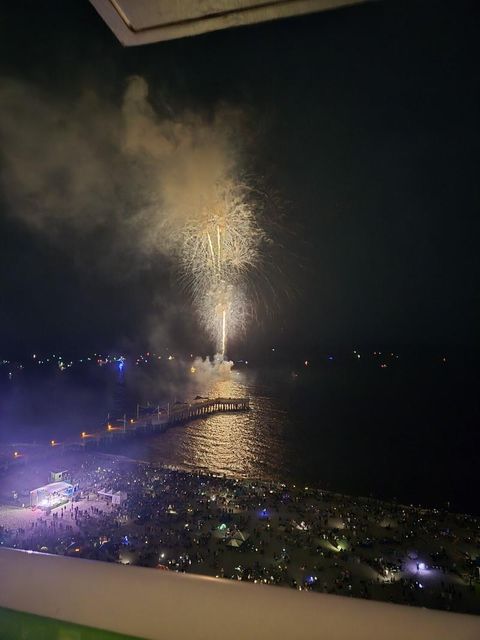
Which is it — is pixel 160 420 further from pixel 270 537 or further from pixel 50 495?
pixel 270 537

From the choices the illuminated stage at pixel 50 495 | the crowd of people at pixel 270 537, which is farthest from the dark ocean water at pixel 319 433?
the illuminated stage at pixel 50 495

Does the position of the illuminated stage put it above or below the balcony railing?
below

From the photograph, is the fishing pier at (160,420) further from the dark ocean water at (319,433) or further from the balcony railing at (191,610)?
the balcony railing at (191,610)

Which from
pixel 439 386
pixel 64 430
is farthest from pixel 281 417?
pixel 439 386

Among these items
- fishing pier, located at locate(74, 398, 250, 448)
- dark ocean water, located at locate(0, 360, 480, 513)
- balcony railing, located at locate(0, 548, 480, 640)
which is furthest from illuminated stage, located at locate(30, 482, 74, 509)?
balcony railing, located at locate(0, 548, 480, 640)

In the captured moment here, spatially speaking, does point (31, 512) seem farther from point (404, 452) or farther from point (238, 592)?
point (404, 452)

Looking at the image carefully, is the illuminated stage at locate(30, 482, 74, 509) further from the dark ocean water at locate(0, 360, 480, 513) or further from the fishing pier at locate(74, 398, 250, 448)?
the fishing pier at locate(74, 398, 250, 448)
